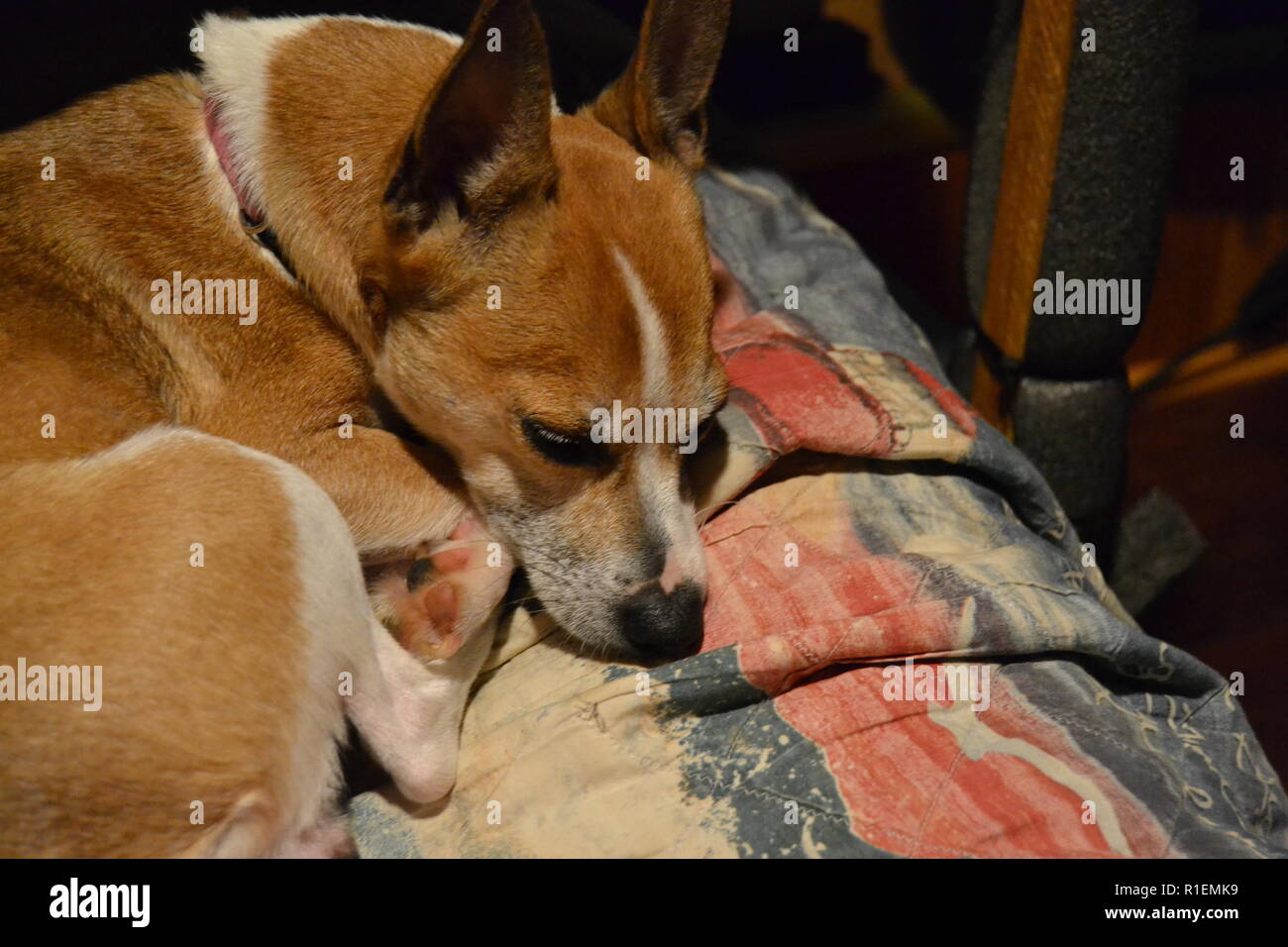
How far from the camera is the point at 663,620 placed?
1.79 meters

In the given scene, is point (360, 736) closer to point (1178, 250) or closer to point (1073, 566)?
point (1073, 566)

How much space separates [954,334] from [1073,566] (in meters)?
1.34

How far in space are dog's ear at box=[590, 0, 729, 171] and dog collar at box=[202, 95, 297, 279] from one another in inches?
25.5

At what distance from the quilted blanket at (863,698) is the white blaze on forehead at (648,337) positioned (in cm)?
32

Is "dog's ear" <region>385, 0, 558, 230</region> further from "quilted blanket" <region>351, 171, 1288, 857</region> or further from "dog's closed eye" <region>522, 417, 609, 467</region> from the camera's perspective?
"quilted blanket" <region>351, 171, 1288, 857</region>

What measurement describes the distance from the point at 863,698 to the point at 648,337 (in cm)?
67

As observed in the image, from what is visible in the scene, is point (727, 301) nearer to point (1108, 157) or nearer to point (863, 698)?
point (1108, 157)

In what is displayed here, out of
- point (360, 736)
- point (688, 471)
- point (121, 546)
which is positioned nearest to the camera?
point (121, 546)

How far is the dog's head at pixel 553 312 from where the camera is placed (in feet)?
5.75

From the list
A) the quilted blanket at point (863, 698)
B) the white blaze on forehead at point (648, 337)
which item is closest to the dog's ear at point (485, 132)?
the white blaze on forehead at point (648, 337)

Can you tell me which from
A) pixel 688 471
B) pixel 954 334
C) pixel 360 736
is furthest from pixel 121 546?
pixel 954 334

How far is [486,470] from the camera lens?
1921mm

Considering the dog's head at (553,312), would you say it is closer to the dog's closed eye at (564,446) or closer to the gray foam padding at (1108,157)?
the dog's closed eye at (564,446)


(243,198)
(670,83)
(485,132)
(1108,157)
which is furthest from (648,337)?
(1108,157)
